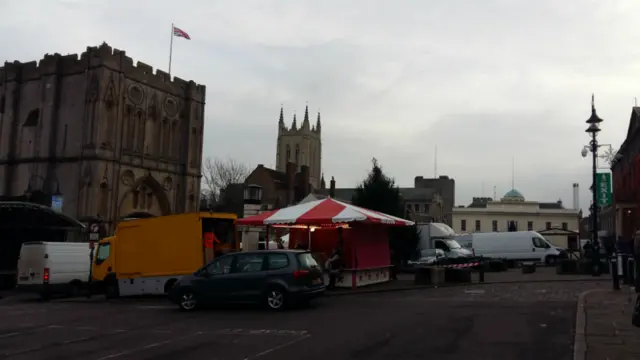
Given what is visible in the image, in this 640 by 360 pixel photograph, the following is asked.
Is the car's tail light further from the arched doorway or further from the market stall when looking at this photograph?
the arched doorway

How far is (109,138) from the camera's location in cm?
4319

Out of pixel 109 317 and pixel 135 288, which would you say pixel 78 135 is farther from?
pixel 109 317

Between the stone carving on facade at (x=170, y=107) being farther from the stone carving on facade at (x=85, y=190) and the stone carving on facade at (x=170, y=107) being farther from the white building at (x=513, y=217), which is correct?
the white building at (x=513, y=217)

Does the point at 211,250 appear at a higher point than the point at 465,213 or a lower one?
lower

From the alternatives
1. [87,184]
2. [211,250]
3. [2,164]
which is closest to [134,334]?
[211,250]

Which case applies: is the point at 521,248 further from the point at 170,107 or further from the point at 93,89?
the point at 93,89

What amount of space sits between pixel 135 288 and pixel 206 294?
6.11 metres

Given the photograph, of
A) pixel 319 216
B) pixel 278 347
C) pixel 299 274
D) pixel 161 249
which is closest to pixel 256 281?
pixel 299 274

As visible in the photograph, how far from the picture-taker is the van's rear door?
23.7 m

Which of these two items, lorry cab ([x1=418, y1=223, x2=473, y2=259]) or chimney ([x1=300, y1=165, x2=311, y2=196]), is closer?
lorry cab ([x1=418, y1=223, x2=473, y2=259])

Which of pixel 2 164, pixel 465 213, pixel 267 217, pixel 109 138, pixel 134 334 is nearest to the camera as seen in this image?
pixel 134 334

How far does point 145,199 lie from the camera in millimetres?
47406

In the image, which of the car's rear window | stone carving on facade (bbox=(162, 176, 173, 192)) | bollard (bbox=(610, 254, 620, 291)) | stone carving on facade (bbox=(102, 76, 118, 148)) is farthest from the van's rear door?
stone carving on facade (bbox=(162, 176, 173, 192))

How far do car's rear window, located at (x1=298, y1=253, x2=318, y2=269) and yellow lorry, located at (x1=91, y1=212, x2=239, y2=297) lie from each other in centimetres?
523
